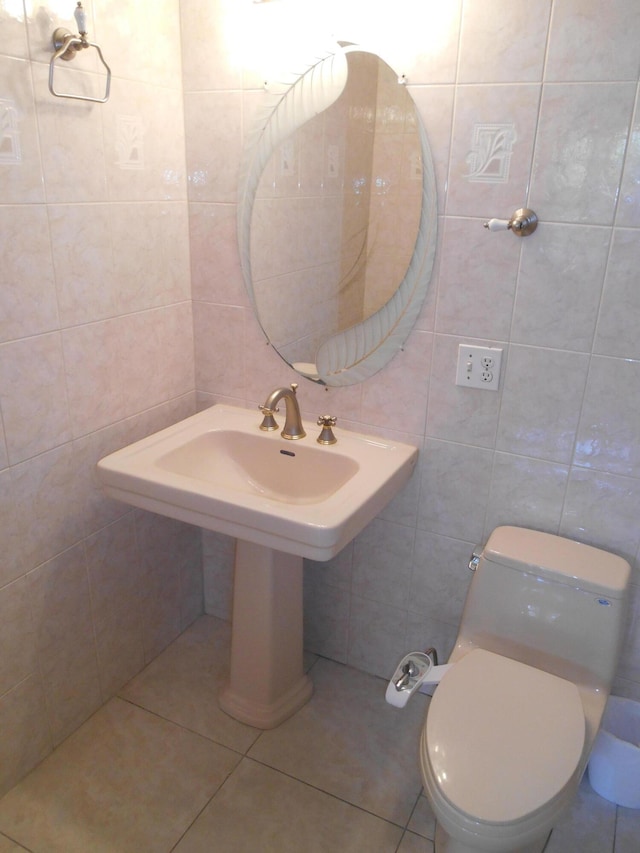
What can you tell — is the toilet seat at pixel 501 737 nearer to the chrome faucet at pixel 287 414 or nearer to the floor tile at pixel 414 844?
the floor tile at pixel 414 844

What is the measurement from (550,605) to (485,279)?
78 cm

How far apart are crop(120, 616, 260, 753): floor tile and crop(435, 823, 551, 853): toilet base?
22.2 inches

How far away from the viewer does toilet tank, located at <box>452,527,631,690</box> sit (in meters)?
1.42

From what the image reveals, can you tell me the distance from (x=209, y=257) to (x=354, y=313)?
483 mm

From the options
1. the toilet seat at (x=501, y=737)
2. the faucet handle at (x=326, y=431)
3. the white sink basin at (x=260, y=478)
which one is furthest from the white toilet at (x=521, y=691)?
the faucet handle at (x=326, y=431)

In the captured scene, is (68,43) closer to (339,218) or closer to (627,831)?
(339,218)

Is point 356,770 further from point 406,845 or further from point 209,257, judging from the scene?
point 209,257

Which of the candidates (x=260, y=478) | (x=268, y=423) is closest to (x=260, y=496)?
(x=260, y=478)

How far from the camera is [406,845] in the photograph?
58.7 inches

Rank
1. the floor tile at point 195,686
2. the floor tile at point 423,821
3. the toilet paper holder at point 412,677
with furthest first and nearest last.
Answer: the floor tile at point 195,686
the floor tile at point 423,821
the toilet paper holder at point 412,677

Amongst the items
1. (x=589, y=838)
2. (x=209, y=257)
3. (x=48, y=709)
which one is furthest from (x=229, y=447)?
(x=589, y=838)

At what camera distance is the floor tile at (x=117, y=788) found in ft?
4.91

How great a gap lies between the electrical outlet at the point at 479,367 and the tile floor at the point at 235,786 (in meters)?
1.02

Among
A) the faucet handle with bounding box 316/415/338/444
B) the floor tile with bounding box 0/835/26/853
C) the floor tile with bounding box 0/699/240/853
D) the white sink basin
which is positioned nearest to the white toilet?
the white sink basin
